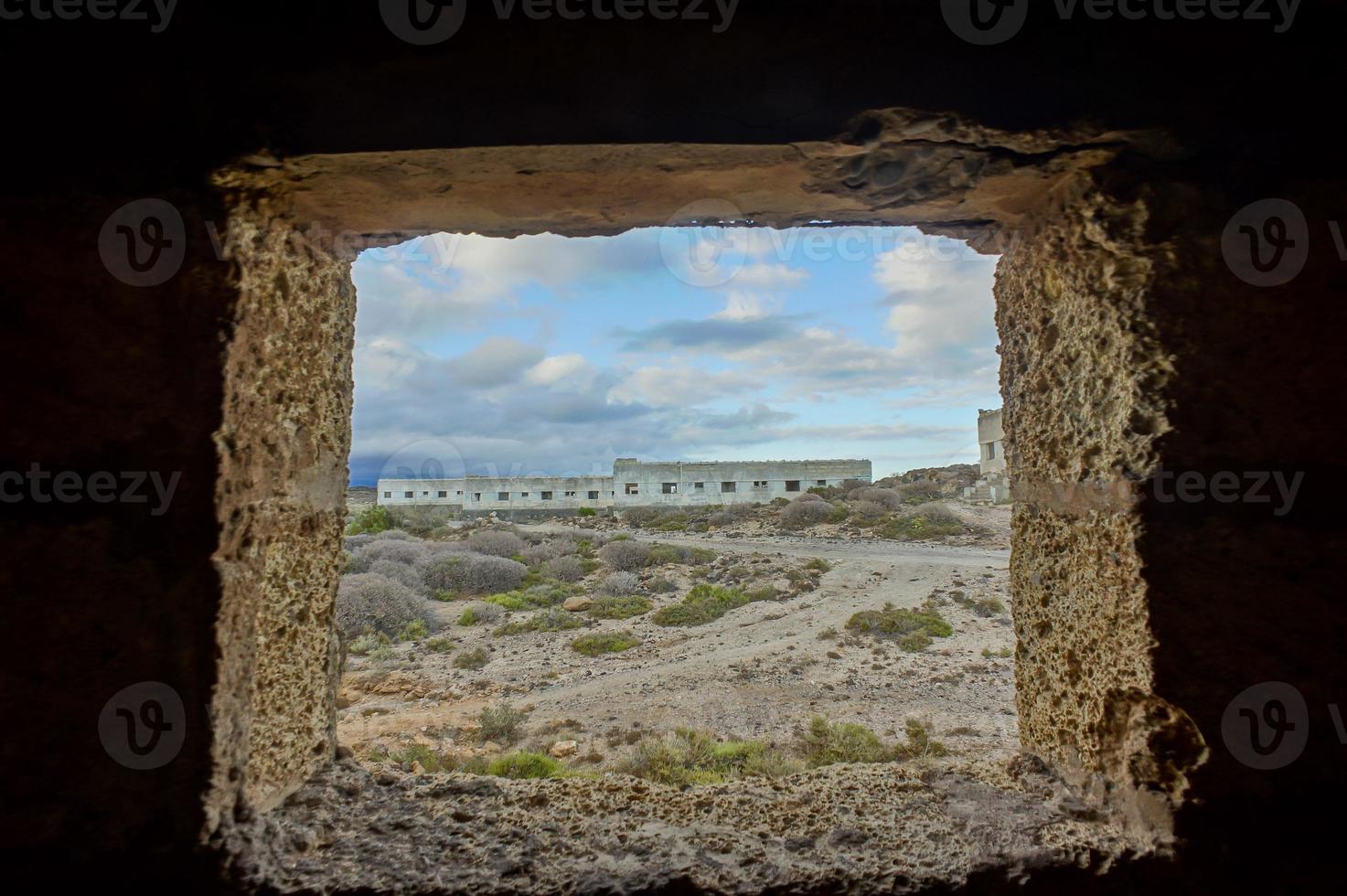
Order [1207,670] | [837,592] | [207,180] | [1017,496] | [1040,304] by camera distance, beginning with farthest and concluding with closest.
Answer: [837,592]
[1017,496]
[1040,304]
[207,180]
[1207,670]

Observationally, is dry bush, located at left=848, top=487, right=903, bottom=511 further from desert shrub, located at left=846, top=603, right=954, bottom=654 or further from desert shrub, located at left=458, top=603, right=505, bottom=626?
desert shrub, located at left=458, top=603, right=505, bottom=626

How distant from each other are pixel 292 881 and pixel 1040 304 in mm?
2215

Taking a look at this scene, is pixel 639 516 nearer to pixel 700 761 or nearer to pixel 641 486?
pixel 641 486

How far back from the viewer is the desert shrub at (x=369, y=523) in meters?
15.6

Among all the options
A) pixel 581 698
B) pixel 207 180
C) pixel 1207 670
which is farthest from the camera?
pixel 581 698

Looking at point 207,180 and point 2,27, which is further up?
point 2,27

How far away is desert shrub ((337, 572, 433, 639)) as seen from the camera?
7406 millimetres

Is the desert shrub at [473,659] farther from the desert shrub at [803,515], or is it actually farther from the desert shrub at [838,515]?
the desert shrub at [838,515]

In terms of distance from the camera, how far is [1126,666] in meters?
1.35

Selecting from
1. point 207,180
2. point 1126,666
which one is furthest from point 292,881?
point 1126,666

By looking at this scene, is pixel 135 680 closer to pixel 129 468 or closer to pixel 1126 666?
pixel 129 468

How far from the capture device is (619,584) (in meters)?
9.75

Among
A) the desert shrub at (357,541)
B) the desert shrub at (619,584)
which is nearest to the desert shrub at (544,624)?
the desert shrub at (619,584)

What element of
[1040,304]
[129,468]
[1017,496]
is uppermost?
[1040,304]
